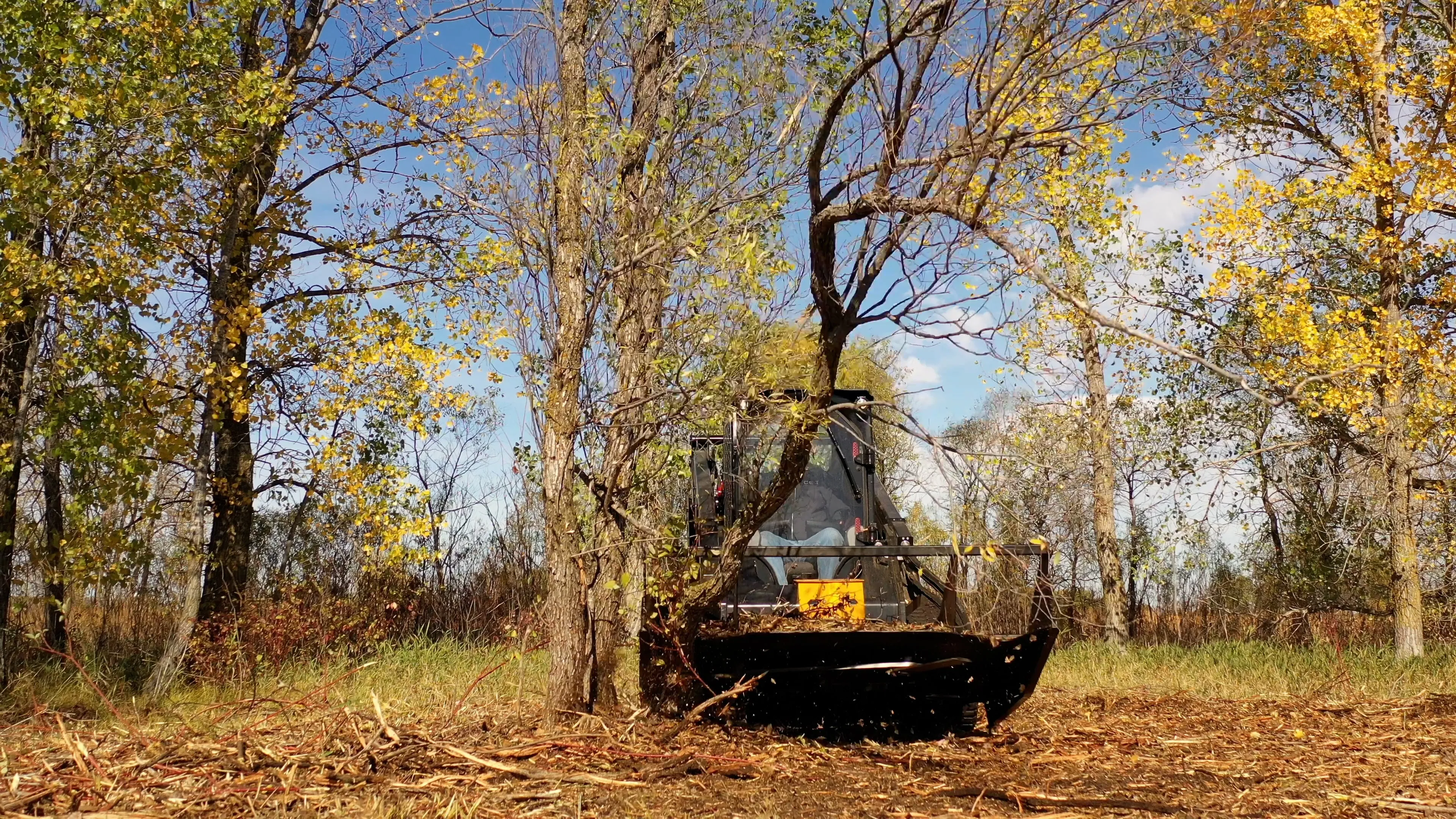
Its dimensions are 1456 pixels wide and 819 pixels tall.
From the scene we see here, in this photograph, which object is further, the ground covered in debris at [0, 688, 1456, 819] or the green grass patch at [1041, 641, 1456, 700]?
the green grass patch at [1041, 641, 1456, 700]

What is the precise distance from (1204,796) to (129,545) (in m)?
8.29

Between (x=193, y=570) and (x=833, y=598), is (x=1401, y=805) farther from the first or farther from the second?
(x=193, y=570)

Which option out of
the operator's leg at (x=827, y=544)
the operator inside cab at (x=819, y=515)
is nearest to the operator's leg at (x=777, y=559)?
the operator inside cab at (x=819, y=515)

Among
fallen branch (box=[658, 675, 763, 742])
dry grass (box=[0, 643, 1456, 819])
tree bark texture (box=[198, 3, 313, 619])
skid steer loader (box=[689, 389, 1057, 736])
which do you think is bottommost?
dry grass (box=[0, 643, 1456, 819])

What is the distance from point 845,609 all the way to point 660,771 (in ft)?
7.16

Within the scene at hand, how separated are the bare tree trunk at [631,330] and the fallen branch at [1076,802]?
85.8 inches

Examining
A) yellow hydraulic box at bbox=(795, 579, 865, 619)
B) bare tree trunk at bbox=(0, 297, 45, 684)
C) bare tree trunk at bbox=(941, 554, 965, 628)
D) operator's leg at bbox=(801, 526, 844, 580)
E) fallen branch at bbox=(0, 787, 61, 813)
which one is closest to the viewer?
fallen branch at bbox=(0, 787, 61, 813)

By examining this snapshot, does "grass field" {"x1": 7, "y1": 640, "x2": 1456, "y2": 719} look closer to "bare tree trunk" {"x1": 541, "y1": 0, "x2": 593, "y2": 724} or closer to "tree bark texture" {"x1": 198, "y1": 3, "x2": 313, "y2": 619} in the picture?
"bare tree trunk" {"x1": 541, "y1": 0, "x2": 593, "y2": 724}

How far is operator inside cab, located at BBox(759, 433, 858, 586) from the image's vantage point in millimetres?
7414

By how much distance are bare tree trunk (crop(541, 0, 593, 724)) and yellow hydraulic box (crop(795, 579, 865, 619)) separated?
160 centimetres

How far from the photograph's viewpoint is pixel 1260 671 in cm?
1005

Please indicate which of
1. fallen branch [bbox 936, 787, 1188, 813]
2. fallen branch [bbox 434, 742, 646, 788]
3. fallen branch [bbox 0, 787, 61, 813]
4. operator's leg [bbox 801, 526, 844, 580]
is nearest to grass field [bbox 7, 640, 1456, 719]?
fallen branch [bbox 434, 742, 646, 788]

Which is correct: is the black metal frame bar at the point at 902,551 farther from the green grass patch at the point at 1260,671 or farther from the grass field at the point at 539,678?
the green grass patch at the point at 1260,671

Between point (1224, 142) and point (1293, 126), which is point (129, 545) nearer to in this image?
point (1224, 142)
